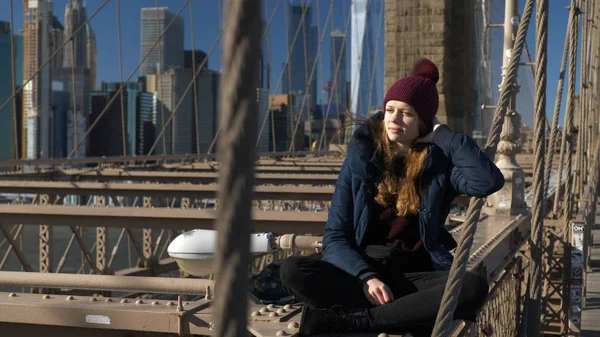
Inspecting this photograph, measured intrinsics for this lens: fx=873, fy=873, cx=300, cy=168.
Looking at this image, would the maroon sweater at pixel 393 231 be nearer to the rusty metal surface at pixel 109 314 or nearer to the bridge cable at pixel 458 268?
the bridge cable at pixel 458 268

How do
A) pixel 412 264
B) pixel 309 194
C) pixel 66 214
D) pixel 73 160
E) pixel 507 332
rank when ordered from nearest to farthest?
pixel 412 264, pixel 507 332, pixel 66 214, pixel 309 194, pixel 73 160

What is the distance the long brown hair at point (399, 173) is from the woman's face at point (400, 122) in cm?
3

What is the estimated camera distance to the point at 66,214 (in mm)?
5844

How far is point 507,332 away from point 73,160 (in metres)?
6.97

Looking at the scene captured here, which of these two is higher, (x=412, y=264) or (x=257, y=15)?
(x=257, y=15)

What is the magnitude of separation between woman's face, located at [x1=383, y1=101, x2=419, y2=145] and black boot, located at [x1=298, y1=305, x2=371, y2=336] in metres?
0.52

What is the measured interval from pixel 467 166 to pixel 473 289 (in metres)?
0.35

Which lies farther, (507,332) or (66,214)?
(66,214)

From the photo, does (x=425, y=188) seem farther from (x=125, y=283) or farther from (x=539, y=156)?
(x=539, y=156)

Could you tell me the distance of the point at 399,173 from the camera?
2539mm

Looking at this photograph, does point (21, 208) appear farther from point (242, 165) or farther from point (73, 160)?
point (242, 165)

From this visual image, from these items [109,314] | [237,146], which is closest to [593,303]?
[109,314]

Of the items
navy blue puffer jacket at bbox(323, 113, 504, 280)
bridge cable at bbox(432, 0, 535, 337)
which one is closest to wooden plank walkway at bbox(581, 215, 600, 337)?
navy blue puffer jacket at bbox(323, 113, 504, 280)

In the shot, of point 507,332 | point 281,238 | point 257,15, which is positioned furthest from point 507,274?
point 257,15
